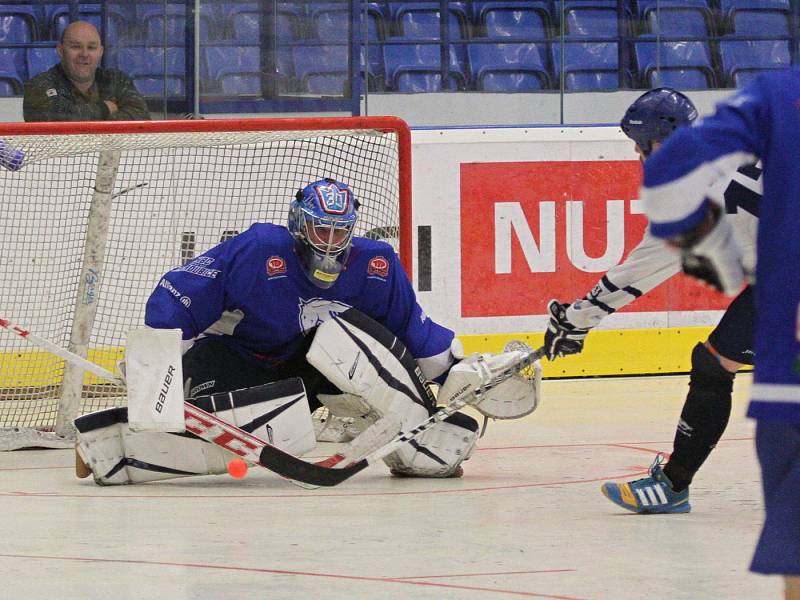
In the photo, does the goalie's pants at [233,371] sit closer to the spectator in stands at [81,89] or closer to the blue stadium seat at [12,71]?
the spectator in stands at [81,89]

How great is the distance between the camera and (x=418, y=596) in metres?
2.68

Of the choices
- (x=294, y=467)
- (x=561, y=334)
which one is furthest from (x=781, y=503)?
(x=294, y=467)

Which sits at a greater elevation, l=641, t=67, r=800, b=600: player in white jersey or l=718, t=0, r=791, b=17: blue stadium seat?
l=718, t=0, r=791, b=17: blue stadium seat

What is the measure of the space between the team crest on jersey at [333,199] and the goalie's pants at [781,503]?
239cm

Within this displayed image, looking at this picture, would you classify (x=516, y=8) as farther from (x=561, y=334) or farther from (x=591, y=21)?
(x=561, y=334)

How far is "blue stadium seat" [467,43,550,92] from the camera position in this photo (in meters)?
6.52

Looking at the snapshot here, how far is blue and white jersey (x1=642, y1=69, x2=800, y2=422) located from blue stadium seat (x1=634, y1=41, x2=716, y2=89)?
4844mm

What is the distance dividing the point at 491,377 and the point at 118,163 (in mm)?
1505

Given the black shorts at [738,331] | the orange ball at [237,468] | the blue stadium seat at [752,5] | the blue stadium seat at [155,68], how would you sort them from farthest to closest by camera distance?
the blue stadium seat at [752,5] → the blue stadium seat at [155,68] → the orange ball at [237,468] → the black shorts at [738,331]

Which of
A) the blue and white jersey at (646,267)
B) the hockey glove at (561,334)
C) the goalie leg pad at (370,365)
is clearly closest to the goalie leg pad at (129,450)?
the goalie leg pad at (370,365)

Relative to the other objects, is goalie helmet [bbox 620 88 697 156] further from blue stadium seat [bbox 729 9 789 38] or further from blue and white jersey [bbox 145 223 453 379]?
blue stadium seat [bbox 729 9 789 38]

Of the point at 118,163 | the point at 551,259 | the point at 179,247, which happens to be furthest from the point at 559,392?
the point at 118,163

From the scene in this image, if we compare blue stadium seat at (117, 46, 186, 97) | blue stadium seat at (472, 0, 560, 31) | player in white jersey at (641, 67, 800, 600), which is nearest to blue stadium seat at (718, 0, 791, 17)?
blue stadium seat at (472, 0, 560, 31)

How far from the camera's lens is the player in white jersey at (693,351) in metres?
3.37
